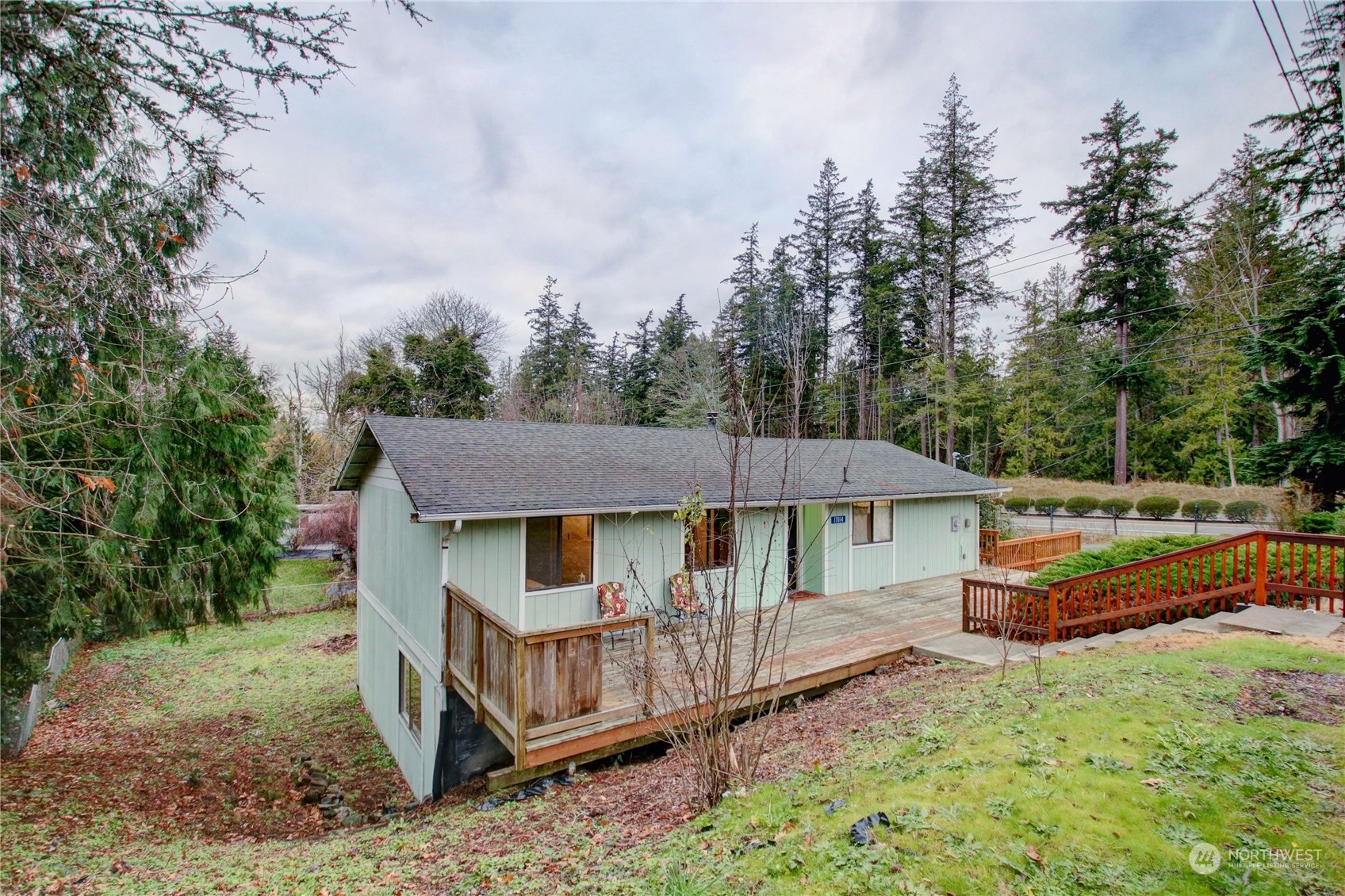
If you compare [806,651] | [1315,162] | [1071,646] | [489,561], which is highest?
[1315,162]

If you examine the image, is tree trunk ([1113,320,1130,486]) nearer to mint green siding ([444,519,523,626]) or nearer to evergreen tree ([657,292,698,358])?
evergreen tree ([657,292,698,358])

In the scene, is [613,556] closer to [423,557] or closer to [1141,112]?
[423,557]

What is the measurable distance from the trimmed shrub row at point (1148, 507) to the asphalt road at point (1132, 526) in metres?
0.32

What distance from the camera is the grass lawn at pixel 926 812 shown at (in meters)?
2.76

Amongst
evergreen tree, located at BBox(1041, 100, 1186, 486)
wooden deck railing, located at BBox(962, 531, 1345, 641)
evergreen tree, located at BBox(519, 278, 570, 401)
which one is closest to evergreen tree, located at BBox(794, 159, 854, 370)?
evergreen tree, located at BBox(1041, 100, 1186, 486)

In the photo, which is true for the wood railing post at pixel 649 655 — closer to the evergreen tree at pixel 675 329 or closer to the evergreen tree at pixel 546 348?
the evergreen tree at pixel 675 329

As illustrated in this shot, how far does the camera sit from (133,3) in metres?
3.55

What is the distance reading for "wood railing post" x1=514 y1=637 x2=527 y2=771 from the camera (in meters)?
4.94

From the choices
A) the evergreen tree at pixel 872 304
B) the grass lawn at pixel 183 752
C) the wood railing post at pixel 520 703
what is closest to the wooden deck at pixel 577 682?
the wood railing post at pixel 520 703

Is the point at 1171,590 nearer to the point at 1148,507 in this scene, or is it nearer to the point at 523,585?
the point at 523,585

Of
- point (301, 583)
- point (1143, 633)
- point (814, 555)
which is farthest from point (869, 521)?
point (301, 583)

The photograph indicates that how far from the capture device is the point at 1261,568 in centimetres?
726

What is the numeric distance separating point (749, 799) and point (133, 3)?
6471 millimetres

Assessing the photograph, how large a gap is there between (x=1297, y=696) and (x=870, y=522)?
291 inches
